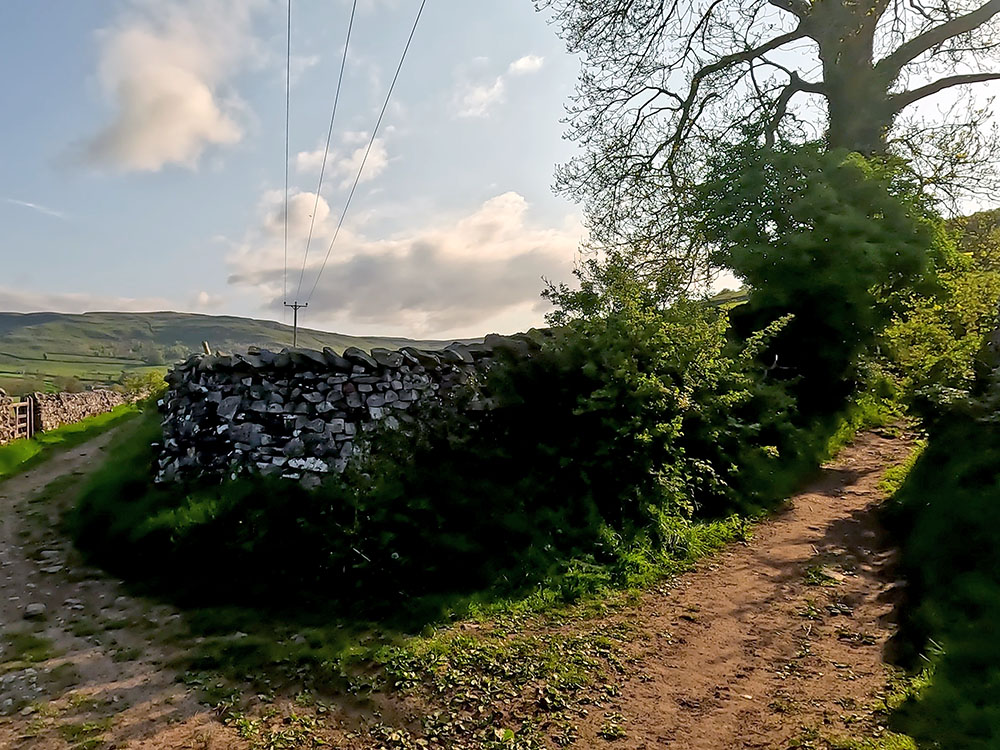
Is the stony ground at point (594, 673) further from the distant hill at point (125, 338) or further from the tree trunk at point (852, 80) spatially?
the distant hill at point (125, 338)

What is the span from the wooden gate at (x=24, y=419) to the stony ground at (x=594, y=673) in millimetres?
10666

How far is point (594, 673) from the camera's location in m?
4.43

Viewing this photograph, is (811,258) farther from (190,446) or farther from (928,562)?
(190,446)

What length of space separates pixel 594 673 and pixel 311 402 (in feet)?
14.2

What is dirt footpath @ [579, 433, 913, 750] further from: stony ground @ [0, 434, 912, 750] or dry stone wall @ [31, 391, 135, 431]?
dry stone wall @ [31, 391, 135, 431]

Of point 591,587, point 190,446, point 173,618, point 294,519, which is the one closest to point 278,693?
point 173,618

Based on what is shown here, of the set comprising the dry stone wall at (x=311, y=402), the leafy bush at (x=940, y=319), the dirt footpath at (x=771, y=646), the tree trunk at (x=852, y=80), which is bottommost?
the dirt footpath at (x=771, y=646)

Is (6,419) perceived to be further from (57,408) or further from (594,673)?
(594,673)

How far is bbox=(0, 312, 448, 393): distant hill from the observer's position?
96812 millimetres

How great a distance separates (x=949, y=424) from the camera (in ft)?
24.2

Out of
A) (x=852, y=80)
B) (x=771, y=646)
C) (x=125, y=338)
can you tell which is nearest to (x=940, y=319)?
(x=852, y=80)

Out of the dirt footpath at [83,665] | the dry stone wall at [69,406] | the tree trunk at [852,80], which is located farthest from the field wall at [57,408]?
the tree trunk at [852,80]

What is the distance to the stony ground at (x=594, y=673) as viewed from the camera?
3.78 metres

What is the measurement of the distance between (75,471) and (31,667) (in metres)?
8.28
